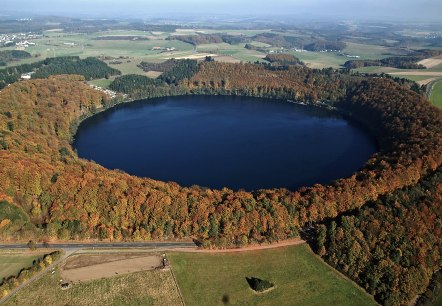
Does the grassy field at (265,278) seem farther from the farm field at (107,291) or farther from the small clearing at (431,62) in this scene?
the small clearing at (431,62)

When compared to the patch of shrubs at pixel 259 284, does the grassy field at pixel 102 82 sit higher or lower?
higher

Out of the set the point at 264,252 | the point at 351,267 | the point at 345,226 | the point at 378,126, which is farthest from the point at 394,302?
the point at 378,126

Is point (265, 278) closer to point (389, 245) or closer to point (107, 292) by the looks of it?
point (389, 245)

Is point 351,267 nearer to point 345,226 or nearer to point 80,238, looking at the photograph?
point 345,226

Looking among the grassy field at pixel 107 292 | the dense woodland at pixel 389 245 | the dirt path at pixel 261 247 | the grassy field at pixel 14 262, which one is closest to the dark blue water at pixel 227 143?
the dirt path at pixel 261 247

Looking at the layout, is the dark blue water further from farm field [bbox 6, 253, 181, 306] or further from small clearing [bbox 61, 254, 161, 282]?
farm field [bbox 6, 253, 181, 306]

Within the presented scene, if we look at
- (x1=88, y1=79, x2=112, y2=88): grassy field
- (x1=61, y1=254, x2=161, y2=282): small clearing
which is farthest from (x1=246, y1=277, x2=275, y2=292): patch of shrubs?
(x1=88, y1=79, x2=112, y2=88): grassy field

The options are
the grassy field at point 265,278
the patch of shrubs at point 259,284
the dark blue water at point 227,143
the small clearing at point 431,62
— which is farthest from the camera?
the small clearing at point 431,62
